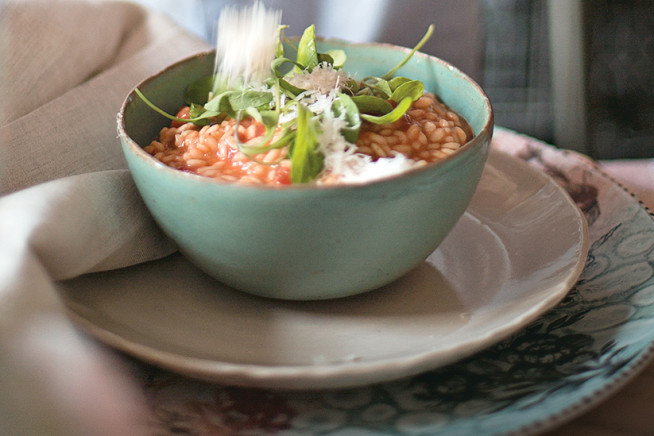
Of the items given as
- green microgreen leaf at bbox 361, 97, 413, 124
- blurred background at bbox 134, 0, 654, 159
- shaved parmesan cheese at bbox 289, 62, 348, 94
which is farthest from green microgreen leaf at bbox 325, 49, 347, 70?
blurred background at bbox 134, 0, 654, 159

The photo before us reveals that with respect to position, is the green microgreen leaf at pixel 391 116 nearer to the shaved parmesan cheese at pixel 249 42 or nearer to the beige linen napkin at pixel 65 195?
the shaved parmesan cheese at pixel 249 42

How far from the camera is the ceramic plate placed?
83 cm

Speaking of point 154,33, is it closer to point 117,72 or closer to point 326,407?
point 117,72

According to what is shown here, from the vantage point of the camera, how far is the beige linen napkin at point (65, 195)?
0.79m

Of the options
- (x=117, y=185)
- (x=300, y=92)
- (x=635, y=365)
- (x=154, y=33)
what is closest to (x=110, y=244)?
(x=117, y=185)

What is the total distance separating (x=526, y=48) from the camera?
326 centimetres

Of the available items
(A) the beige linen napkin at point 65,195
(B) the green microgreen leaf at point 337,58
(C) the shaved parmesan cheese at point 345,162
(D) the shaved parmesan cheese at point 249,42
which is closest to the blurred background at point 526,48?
(A) the beige linen napkin at point 65,195

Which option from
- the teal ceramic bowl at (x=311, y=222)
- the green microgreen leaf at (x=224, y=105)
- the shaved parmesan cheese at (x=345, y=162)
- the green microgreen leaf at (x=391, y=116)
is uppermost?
the green microgreen leaf at (x=224, y=105)

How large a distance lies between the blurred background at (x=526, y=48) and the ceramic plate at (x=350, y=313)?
1.09 metres

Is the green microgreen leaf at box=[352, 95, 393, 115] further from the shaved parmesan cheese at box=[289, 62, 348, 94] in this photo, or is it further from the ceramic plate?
the ceramic plate

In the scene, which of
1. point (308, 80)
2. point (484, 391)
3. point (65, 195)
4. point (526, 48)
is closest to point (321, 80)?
point (308, 80)

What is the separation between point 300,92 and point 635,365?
2.14 feet

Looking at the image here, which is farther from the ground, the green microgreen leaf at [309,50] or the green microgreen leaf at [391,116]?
the green microgreen leaf at [309,50]

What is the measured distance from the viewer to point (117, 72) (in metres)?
1.36
